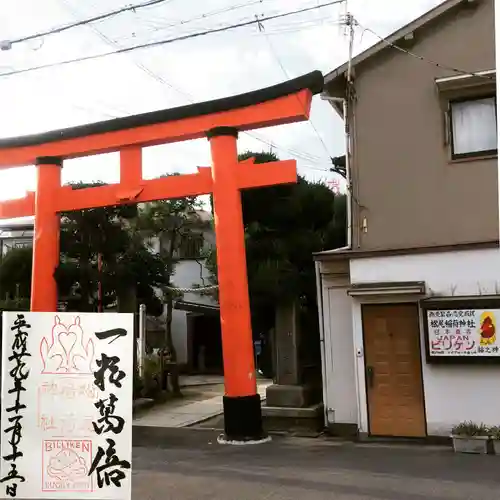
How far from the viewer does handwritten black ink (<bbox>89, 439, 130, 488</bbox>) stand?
4805 millimetres

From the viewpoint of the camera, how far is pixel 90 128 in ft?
37.6

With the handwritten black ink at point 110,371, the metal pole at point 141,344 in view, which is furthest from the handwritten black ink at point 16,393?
the metal pole at point 141,344

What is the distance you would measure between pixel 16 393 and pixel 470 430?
21.5ft

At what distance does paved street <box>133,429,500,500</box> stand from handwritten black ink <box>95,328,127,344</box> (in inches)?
111

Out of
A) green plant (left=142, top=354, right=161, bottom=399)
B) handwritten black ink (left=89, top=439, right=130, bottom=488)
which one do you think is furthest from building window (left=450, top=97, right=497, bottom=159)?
green plant (left=142, top=354, right=161, bottom=399)

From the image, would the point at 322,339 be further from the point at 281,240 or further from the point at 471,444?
the point at 471,444

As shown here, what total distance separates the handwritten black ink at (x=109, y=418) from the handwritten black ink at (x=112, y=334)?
0.46 metres

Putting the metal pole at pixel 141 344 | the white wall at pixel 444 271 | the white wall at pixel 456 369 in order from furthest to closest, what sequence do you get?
1. the metal pole at pixel 141 344
2. the white wall at pixel 444 271
3. the white wall at pixel 456 369

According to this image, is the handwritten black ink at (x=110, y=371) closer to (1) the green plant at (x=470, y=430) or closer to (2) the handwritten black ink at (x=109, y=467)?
(2) the handwritten black ink at (x=109, y=467)

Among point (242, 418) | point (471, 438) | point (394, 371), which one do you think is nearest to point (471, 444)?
point (471, 438)

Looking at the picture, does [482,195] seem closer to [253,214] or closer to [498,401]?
[498,401]

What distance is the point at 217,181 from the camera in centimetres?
1021

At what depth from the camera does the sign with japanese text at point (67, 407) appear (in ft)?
15.9

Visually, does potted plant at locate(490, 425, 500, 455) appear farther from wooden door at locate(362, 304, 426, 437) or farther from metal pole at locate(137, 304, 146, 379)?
metal pole at locate(137, 304, 146, 379)
